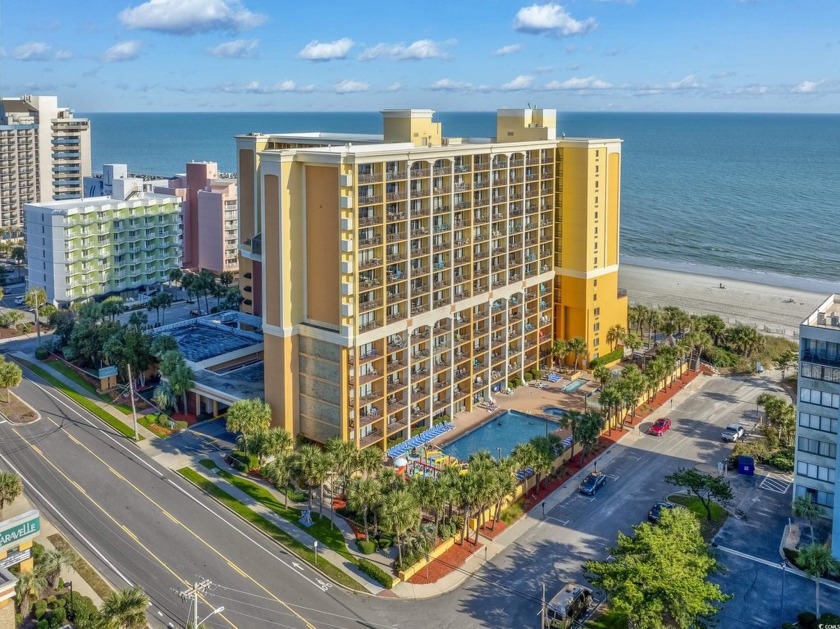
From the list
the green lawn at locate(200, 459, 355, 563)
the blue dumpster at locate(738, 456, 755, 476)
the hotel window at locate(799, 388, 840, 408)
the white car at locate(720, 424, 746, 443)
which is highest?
the hotel window at locate(799, 388, 840, 408)

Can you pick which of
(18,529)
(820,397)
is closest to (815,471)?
(820,397)

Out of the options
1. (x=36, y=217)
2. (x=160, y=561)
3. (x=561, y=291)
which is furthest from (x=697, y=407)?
(x=36, y=217)

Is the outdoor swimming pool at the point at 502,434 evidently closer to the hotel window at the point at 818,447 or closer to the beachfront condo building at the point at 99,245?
the hotel window at the point at 818,447

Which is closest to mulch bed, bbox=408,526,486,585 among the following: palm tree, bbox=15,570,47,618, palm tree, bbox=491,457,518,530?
palm tree, bbox=491,457,518,530

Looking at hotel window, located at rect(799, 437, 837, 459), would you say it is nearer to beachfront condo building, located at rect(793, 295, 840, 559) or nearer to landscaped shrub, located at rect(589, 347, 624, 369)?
beachfront condo building, located at rect(793, 295, 840, 559)

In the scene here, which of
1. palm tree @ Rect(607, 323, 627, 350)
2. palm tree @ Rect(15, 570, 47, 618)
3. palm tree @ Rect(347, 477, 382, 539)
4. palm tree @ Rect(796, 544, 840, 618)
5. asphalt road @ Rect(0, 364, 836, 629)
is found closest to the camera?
palm tree @ Rect(15, 570, 47, 618)

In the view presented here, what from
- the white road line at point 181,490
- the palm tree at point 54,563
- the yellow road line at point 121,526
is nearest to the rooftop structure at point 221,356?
the white road line at point 181,490

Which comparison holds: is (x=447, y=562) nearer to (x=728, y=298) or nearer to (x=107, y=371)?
(x=107, y=371)
